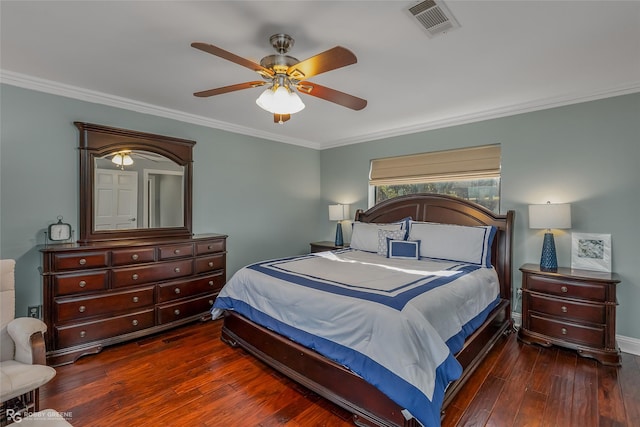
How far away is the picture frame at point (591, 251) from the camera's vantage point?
3.03 m

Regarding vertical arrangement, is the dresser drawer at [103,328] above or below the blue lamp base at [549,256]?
below

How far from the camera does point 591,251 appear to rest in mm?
3113

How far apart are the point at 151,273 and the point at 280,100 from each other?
93.2 inches

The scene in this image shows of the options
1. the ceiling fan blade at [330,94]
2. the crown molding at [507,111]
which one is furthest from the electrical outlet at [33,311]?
the crown molding at [507,111]

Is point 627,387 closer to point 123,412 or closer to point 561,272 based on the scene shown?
point 561,272

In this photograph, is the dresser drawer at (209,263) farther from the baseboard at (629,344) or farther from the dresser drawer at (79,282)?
the baseboard at (629,344)

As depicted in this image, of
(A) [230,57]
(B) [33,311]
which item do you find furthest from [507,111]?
(B) [33,311]

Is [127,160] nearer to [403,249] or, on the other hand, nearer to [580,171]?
[403,249]

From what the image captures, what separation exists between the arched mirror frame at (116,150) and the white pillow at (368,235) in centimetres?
220

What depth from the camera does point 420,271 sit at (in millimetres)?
2889

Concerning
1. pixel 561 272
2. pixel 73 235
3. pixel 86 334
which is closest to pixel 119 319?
pixel 86 334

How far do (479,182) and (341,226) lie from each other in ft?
7.04

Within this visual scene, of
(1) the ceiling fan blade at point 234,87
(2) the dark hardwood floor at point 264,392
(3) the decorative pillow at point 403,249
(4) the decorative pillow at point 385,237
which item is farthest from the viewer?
(4) the decorative pillow at point 385,237

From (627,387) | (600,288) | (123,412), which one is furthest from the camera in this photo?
(600,288)
